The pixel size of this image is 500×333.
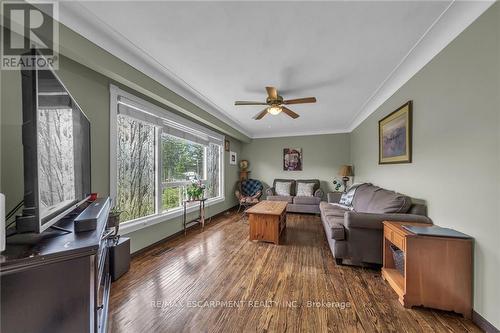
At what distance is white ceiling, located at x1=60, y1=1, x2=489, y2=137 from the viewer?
1.42 metres

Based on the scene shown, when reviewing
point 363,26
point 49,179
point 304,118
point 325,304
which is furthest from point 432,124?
point 49,179

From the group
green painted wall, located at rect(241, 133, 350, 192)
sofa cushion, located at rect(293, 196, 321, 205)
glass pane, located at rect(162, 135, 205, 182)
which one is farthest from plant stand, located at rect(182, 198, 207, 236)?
green painted wall, located at rect(241, 133, 350, 192)

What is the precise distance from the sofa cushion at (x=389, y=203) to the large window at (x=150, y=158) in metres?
3.10

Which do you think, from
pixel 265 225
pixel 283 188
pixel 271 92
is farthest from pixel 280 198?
pixel 271 92

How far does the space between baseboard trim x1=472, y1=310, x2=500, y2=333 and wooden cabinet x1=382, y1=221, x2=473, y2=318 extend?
3cm

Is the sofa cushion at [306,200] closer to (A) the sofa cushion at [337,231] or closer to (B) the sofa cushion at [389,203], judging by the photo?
(B) the sofa cushion at [389,203]

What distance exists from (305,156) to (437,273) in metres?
4.48

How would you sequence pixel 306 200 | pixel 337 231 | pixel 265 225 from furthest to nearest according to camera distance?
pixel 306 200 → pixel 265 225 → pixel 337 231

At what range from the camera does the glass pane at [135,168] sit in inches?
94.5

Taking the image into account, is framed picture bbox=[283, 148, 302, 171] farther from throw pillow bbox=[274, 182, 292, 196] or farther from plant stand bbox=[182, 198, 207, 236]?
plant stand bbox=[182, 198, 207, 236]

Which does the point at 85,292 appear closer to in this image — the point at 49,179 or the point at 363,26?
the point at 49,179

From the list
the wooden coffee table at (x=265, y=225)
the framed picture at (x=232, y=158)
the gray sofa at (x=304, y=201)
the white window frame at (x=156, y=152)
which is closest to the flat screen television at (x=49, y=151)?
the white window frame at (x=156, y=152)

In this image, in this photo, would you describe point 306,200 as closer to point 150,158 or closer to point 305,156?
point 305,156

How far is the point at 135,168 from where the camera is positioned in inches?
102
